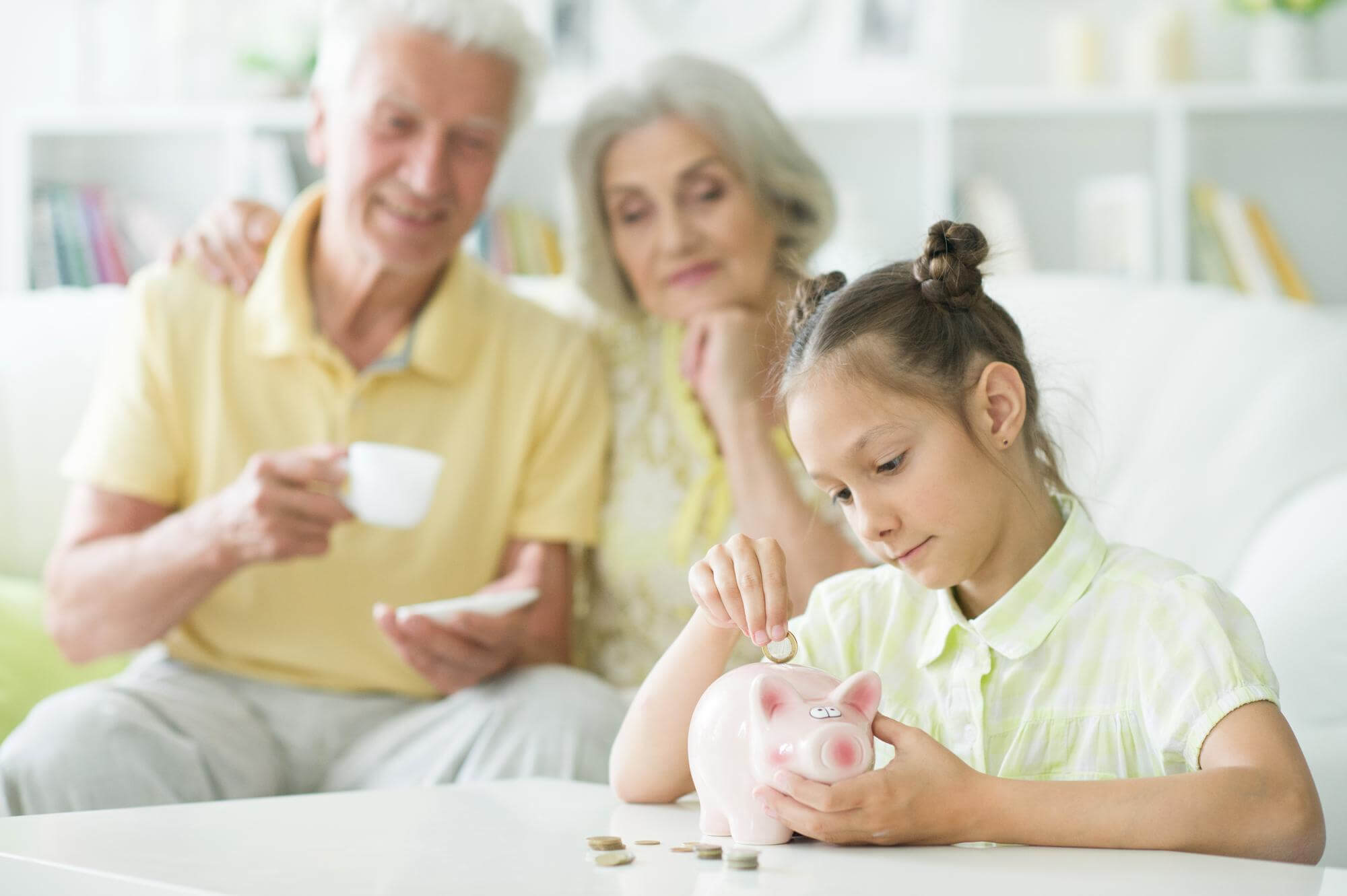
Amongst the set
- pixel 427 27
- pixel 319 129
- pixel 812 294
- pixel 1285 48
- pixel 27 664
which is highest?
pixel 1285 48

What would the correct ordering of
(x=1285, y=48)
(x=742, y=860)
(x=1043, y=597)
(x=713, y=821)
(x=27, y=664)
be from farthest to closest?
(x=1285, y=48) < (x=27, y=664) < (x=1043, y=597) < (x=713, y=821) < (x=742, y=860)

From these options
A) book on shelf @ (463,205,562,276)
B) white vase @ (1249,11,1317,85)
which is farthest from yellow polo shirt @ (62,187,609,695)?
white vase @ (1249,11,1317,85)

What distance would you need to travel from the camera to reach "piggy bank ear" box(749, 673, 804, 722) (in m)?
0.86

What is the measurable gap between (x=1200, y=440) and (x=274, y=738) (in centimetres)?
120

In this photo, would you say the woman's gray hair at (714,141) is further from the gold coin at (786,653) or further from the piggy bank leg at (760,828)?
the piggy bank leg at (760,828)

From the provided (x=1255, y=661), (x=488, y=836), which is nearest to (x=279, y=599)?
(x=488, y=836)

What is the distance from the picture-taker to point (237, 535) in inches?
61.0

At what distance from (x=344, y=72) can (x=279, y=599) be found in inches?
27.7

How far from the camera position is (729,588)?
0.98m

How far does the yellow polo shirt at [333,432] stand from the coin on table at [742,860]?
1.02m

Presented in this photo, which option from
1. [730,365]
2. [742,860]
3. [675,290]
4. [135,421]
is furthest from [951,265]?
[135,421]

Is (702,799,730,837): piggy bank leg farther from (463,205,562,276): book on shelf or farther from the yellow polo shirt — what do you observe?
(463,205,562,276): book on shelf

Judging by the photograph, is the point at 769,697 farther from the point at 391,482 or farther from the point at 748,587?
the point at 391,482

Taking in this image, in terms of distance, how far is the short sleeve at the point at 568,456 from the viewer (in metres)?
1.83
